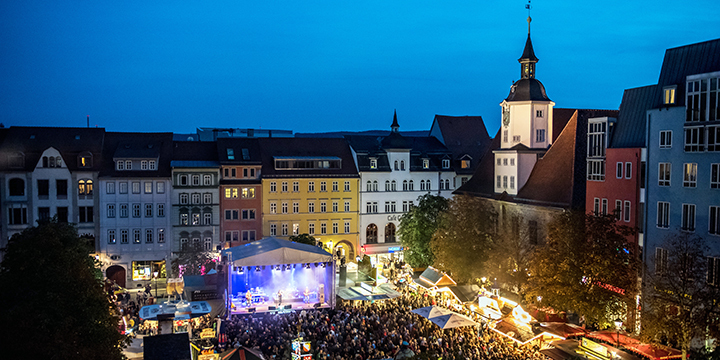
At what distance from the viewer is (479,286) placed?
44875mm

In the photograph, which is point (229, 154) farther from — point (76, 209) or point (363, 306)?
point (363, 306)

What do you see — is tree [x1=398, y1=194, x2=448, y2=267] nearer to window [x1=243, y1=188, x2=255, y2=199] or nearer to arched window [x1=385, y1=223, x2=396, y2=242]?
arched window [x1=385, y1=223, x2=396, y2=242]

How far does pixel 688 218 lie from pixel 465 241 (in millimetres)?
16211

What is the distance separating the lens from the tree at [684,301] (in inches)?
963

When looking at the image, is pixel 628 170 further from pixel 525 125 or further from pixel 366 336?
pixel 366 336

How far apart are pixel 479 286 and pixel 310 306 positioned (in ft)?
42.6

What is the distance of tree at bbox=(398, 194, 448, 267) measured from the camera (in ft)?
162

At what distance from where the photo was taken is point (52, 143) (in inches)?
2064

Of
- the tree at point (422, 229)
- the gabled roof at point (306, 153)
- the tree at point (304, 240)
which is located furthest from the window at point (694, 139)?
the gabled roof at point (306, 153)

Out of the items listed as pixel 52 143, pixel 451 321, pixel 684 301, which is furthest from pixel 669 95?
pixel 52 143

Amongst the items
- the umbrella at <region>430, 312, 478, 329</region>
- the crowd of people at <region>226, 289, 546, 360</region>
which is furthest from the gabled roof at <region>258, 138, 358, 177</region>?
the umbrella at <region>430, 312, 478, 329</region>

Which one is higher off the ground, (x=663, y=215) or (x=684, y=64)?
(x=684, y=64)

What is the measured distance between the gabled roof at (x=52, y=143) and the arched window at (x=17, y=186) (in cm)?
108

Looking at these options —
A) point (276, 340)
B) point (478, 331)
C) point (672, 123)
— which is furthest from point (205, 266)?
point (672, 123)
